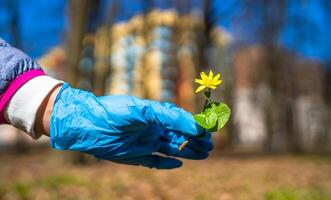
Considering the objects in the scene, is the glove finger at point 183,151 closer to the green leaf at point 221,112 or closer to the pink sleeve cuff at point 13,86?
the green leaf at point 221,112

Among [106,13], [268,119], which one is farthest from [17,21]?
[268,119]

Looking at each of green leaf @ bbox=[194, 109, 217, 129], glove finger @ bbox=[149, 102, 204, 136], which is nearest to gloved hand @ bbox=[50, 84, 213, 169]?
glove finger @ bbox=[149, 102, 204, 136]

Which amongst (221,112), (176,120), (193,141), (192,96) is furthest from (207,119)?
(192,96)

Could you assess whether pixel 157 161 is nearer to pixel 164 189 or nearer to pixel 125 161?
pixel 125 161

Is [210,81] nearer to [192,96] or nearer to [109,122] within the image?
[109,122]

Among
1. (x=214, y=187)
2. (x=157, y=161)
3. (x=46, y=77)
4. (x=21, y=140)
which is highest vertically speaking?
(x=46, y=77)

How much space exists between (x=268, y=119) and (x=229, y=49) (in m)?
5.91

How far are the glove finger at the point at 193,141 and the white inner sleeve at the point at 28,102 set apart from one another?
0.69 metres

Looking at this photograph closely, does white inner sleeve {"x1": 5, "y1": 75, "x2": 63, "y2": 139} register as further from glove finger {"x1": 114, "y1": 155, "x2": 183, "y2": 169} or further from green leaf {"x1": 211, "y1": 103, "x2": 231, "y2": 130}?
green leaf {"x1": 211, "y1": 103, "x2": 231, "y2": 130}

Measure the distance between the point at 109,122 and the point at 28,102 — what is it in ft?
1.12

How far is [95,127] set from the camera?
1.95 metres

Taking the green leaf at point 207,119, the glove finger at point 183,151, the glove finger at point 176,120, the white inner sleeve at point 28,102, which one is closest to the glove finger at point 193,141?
the glove finger at point 183,151

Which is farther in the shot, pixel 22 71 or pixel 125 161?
pixel 125 161

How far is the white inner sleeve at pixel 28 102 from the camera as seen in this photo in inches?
73.7
